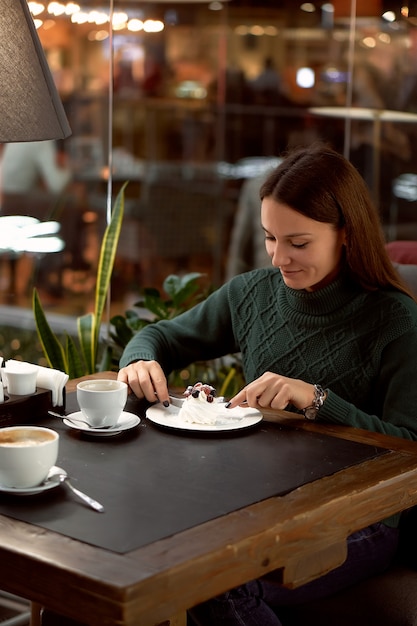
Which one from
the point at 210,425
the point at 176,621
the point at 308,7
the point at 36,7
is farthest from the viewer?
the point at 308,7

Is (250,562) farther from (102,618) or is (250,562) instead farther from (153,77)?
(153,77)

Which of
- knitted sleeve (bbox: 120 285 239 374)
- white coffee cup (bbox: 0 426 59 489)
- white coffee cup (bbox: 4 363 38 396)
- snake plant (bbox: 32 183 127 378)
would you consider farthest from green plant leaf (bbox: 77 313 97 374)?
white coffee cup (bbox: 0 426 59 489)

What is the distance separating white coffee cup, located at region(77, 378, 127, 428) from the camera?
1.93 m

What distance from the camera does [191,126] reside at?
6223 mm

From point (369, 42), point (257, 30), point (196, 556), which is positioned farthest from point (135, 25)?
point (196, 556)

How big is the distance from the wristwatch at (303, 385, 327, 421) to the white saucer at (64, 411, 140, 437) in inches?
13.3

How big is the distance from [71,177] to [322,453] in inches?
155

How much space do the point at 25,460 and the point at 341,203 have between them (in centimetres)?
100

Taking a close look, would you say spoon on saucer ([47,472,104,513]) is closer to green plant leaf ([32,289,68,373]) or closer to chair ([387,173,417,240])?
green plant leaf ([32,289,68,373])

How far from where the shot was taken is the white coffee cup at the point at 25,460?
1583 millimetres

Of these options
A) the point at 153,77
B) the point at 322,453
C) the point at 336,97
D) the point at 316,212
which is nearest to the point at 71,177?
the point at 153,77

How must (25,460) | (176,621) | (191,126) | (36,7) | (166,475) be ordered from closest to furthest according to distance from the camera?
(25,460) < (166,475) < (176,621) < (36,7) < (191,126)

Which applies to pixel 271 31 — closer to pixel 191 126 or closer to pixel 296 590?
pixel 191 126

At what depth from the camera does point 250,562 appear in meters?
1.50
